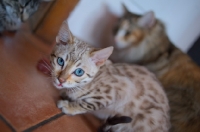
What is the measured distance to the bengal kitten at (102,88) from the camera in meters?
1.12

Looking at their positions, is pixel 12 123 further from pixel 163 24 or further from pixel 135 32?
pixel 163 24

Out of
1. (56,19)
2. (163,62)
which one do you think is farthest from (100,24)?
(163,62)

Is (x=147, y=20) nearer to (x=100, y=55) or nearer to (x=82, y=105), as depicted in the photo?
(x=100, y=55)

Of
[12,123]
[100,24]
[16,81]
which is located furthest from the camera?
[100,24]

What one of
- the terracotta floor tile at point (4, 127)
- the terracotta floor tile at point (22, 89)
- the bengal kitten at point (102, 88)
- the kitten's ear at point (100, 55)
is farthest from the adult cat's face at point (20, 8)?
the terracotta floor tile at point (4, 127)

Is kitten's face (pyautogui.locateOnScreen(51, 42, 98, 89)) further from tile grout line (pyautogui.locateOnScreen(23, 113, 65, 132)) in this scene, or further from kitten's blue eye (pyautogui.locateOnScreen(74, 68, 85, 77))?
tile grout line (pyautogui.locateOnScreen(23, 113, 65, 132))

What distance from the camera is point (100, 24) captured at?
188cm

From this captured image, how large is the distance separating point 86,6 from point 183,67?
772 mm

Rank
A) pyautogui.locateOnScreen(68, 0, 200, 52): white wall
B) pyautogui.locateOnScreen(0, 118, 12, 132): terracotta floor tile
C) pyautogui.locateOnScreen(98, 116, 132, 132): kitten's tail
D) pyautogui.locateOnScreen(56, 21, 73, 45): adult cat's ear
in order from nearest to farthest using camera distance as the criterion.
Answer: pyautogui.locateOnScreen(0, 118, 12, 132): terracotta floor tile
pyautogui.locateOnScreen(98, 116, 132, 132): kitten's tail
pyautogui.locateOnScreen(56, 21, 73, 45): adult cat's ear
pyautogui.locateOnScreen(68, 0, 200, 52): white wall

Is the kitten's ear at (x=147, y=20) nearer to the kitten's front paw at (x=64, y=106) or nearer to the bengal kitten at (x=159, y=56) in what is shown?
the bengal kitten at (x=159, y=56)

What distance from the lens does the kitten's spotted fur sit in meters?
1.55

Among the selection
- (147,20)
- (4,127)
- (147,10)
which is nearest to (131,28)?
(147,20)

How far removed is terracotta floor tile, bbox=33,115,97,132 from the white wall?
76cm

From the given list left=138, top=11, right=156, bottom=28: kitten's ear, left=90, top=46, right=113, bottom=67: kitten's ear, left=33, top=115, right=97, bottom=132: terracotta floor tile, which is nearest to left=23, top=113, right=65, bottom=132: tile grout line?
left=33, top=115, right=97, bottom=132: terracotta floor tile
